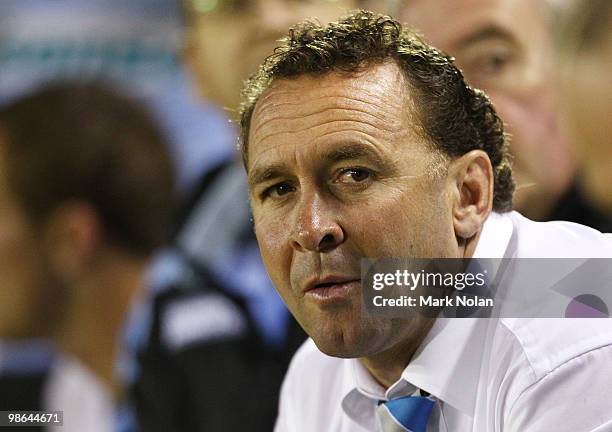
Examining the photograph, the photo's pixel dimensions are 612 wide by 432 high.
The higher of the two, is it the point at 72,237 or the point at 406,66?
the point at 72,237

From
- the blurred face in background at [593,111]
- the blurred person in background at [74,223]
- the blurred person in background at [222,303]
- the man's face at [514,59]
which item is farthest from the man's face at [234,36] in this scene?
the blurred face in background at [593,111]

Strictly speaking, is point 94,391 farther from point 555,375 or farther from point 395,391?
point 555,375

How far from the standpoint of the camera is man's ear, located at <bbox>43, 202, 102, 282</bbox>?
2.68 metres

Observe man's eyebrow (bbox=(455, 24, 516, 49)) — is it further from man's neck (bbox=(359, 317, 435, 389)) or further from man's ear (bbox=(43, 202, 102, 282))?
man's ear (bbox=(43, 202, 102, 282))

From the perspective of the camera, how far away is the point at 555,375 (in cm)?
111

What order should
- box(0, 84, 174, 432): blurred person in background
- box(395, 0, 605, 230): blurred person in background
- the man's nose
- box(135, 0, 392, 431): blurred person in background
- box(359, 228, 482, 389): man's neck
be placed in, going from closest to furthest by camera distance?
the man's nose < box(359, 228, 482, 389): man's neck < box(395, 0, 605, 230): blurred person in background < box(135, 0, 392, 431): blurred person in background < box(0, 84, 174, 432): blurred person in background

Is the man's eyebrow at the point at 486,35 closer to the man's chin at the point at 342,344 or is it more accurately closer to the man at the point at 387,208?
the man at the point at 387,208

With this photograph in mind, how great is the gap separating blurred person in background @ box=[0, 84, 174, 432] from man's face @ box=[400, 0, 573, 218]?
1.08m

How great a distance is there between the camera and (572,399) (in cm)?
109

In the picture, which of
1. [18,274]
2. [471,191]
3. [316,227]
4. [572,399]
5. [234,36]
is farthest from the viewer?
[18,274]

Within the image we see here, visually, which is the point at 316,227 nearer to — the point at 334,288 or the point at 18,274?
the point at 334,288

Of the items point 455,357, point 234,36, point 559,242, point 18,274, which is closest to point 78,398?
point 18,274

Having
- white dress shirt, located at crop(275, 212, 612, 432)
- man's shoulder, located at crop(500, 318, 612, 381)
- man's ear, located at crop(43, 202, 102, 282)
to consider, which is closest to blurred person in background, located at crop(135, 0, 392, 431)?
man's ear, located at crop(43, 202, 102, 282)

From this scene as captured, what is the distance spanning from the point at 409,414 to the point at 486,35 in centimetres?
97
